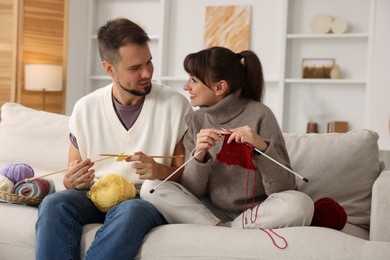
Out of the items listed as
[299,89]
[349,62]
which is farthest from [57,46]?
[349,62]

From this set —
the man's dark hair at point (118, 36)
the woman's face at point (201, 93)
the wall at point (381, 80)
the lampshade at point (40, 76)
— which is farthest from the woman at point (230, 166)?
the lampshade at point (40, 76)

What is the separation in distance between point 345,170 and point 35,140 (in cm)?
144

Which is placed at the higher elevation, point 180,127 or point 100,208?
point 180,127

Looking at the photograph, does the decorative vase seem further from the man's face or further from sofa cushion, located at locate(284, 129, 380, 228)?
the man's face

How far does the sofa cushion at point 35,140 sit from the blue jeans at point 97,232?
2.59ft

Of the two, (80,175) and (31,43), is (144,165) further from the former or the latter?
(31,43)

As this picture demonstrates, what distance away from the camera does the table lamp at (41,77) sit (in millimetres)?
5387

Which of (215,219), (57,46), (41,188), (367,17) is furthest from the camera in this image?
(57,46)

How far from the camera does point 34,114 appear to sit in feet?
→ 10.1

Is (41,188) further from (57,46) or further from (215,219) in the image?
(57,46)

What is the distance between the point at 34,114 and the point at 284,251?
166 centimetres

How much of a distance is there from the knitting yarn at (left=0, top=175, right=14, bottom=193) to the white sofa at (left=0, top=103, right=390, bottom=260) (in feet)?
0.20

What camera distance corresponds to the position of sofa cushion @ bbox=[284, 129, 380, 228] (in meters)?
2.38

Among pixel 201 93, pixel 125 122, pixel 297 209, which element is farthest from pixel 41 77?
pixel 297 209
